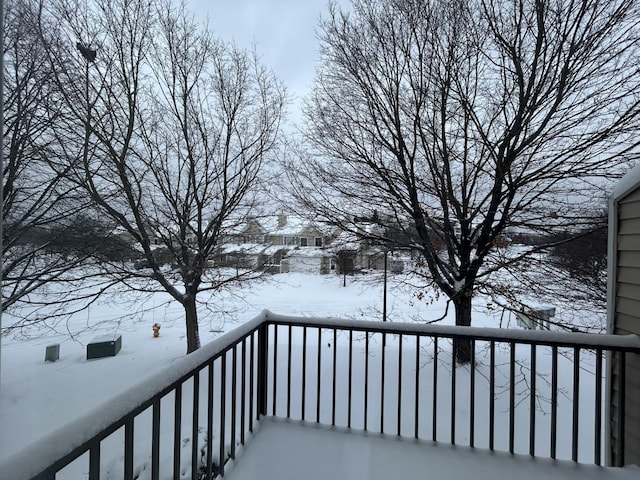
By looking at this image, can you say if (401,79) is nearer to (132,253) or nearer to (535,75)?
(535,75)

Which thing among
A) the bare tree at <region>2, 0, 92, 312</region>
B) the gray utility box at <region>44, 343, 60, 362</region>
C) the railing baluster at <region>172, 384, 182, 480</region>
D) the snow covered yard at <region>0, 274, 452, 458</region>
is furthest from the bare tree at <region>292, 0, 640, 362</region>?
the gray utility box at <region>44, 343, 60, 362</region>

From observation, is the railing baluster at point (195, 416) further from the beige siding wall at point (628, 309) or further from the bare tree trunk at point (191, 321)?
the bare tree trunk at point (191, 321)

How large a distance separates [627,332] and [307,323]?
206cm

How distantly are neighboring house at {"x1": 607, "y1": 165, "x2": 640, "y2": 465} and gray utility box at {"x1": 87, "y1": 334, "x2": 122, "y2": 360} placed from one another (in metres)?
6.44

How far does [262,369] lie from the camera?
195 cm

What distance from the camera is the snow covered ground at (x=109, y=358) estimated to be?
8.30 feet

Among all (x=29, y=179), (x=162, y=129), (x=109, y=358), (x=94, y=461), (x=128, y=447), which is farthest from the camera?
(x=162, y=129)

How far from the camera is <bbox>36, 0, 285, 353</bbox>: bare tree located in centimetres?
392

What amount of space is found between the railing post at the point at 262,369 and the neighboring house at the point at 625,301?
2.17 meters

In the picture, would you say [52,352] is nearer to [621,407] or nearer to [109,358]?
A: [109,358]

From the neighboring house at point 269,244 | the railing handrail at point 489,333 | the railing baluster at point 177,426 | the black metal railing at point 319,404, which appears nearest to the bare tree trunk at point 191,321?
the neighboring house at point 269,244

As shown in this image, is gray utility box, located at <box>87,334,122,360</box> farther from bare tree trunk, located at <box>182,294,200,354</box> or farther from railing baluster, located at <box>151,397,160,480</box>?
railing baluster, located at <box>151,397,160,480</box>

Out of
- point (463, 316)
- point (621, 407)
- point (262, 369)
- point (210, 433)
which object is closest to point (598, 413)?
point (621, 407)

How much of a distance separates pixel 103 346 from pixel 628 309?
6.69 meters
